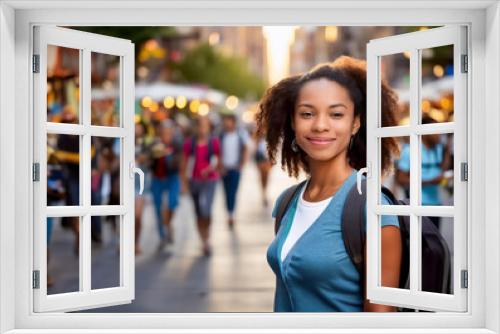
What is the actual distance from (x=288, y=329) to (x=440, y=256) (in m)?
0.91

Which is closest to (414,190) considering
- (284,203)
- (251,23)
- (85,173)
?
(284,203)

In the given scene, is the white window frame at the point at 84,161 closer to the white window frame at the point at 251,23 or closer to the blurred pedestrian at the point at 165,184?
the white window frame at the point at 251,23

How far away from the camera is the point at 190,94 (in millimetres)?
28156

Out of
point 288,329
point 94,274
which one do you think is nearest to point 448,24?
point 288,329

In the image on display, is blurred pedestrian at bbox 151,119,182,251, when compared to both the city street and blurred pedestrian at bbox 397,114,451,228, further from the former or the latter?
blurred pedestrian at bbox 397,114,451,228

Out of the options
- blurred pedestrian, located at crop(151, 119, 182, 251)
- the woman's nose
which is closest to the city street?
blurred pedestrian, located at crop(151, 119, 182, 251)

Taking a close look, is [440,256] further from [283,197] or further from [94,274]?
[94,274]

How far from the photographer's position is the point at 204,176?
11891 mm

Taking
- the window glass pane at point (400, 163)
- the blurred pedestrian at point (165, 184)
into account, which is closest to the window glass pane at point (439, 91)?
the window glass pane at point (400, 163)

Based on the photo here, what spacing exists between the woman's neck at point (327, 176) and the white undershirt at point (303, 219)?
0.33 feet

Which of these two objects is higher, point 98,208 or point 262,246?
point 98,208

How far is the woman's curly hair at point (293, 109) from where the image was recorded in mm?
5473

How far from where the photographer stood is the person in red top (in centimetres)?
1182

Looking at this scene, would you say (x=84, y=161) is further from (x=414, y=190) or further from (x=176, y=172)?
(x=176, y=172)
